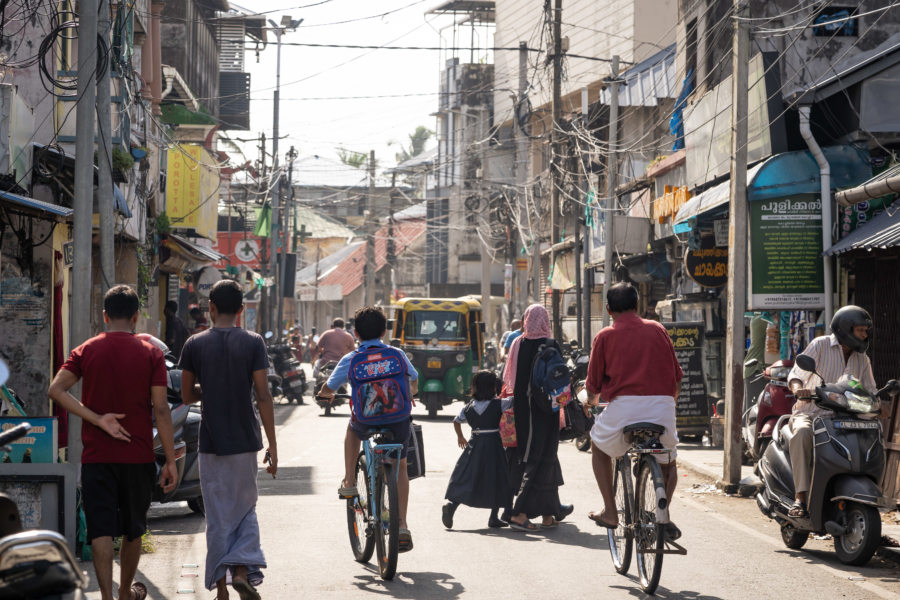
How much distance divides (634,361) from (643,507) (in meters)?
0.98

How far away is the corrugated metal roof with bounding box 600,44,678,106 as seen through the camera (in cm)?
3153

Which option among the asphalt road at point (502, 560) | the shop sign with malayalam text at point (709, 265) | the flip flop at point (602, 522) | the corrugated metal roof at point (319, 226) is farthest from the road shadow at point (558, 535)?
the corrugated metal roof at point (319, 226)

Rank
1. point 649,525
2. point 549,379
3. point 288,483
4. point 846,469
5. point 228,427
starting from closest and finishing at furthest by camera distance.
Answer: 1. point 228,427
2. point 649,525
3. point 846,469
4. point 549,379
5. point 288,483

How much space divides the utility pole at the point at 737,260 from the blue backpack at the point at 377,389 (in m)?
5.92

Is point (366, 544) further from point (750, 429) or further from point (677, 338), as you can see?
point (677, 338)

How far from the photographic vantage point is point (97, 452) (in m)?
6.73

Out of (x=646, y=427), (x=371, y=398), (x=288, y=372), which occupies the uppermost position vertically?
(x=371, y=398)

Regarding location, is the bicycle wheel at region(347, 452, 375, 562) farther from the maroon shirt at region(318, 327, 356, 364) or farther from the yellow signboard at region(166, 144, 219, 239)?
the yellow signboard at region(166, 144, 219, 239)

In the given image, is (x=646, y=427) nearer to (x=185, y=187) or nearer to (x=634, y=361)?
(x=634, y=361)

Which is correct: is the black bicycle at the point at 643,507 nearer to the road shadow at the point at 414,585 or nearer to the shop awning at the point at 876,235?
the road shadow at the point at 414,585

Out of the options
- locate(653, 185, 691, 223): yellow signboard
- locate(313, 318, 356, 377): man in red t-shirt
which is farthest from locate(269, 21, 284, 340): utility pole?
locate(653, 185, 691, 223): yellow signboard

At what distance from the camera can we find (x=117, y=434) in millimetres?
6676

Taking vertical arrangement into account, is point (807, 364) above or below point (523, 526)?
above

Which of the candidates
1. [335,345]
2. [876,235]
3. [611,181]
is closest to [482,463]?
[876,235]
